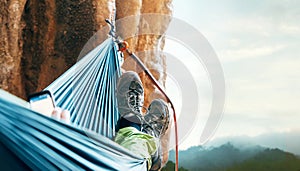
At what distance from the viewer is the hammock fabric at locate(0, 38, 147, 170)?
0.77 metres

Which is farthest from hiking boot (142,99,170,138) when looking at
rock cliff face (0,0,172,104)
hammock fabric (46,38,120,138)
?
A: rock cliff face (0,0,172,104)

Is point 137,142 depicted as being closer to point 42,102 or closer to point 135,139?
point 135,139

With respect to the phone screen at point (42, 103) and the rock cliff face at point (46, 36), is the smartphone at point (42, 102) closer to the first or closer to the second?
the phone screen at point (42, 103)

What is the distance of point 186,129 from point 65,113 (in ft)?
2.43

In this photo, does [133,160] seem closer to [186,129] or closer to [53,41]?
[186,129]

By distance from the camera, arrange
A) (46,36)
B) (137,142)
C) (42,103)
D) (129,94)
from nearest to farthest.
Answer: (42,103) < (137,142) < (129,94) < (46,36)

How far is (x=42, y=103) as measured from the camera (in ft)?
3.50

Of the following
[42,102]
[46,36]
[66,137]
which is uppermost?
[46,36]

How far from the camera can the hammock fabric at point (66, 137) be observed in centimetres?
77

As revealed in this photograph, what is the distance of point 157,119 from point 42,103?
916mm

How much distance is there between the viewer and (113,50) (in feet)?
6.04

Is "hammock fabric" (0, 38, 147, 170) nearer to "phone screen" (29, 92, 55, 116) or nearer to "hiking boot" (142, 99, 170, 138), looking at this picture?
"phone screen" (29, 92, 55, 116)

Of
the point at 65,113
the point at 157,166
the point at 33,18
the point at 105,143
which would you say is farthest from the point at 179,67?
the point at 105,143

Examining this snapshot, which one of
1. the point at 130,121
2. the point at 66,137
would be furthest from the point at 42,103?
the point at 130,121
